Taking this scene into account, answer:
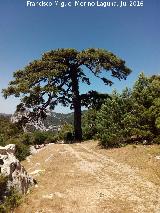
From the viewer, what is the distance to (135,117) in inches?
1217

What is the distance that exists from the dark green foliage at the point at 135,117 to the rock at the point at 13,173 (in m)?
13.4

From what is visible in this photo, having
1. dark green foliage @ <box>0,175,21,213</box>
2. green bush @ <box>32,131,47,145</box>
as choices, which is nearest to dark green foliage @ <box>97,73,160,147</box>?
green bush @ <box>32,131,47,145</box>

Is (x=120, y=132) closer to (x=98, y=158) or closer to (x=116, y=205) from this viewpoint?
(x=98, y=158)

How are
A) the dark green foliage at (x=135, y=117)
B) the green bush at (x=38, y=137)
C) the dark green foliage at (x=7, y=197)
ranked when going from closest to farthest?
1. the dark green foliage at (x=7, y=197)
2. the dark green foliage at (x=135, y=117)
3. the green bush at (x=38, y=137)

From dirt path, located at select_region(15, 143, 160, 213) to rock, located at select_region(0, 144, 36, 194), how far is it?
548 millimetres

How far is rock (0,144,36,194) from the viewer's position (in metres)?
17.0

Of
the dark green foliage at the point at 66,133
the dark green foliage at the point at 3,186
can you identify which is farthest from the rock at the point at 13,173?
the dark green foliage at the point at 66,133

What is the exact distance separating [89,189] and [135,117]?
551 inches

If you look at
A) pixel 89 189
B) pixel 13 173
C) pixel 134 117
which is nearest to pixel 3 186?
pixel 13 173

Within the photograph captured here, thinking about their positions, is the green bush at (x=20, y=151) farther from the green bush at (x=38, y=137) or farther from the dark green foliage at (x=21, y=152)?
the green bush at (x=38, y=137)

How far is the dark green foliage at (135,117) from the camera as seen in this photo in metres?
30.5

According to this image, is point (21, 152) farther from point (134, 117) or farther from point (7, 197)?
point (7, 197)

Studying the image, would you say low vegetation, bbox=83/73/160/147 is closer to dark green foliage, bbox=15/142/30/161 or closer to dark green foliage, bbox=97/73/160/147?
dark green foliage, bbox=97/73/160/147

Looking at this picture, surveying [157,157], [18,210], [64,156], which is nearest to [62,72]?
[64,156]
